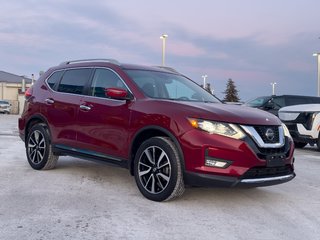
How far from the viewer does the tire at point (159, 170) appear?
5.11 metres

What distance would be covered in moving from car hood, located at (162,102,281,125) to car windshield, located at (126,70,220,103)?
66 cm

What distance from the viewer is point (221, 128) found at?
4992 millimetres

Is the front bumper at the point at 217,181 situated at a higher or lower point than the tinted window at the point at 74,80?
lower

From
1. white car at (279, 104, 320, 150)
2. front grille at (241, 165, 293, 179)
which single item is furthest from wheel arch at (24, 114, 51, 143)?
white car at (279, 104, 320, 150)

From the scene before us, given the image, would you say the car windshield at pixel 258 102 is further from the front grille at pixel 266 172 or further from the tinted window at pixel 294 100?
the front grille at pixel 266 172

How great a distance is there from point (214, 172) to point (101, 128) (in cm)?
186

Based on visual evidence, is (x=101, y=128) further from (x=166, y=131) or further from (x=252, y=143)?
(x=252, y=143)

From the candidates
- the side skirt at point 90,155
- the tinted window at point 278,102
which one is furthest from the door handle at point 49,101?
the tinted window at point 278,102

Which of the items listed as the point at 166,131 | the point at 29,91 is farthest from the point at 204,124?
the point at 29,91

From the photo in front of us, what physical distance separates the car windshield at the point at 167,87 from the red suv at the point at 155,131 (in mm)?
20

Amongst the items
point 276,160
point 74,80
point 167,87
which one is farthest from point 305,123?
point 74,80

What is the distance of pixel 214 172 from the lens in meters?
4.96

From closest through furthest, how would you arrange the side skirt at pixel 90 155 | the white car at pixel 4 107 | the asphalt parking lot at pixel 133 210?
the asphalt parking lot at pixel 133 210
the side skirt at pixel 90 155
the white car at pixel 4 107

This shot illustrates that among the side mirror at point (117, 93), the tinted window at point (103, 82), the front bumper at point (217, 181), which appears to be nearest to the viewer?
the front bumper at point (217, 181)
